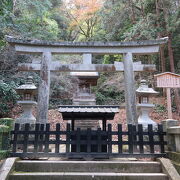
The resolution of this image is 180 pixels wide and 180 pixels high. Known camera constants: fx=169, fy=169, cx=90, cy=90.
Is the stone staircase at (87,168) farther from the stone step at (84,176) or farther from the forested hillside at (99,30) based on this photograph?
the forested hillside at (99,30)

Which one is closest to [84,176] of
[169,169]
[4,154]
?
[169,169]

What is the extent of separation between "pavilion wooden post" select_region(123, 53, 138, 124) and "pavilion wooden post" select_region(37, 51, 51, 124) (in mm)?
3019

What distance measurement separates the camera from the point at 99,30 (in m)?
21.8

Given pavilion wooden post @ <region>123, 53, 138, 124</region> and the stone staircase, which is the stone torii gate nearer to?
pavilion wooden post @ <region>123, 53, 138, 124</region>

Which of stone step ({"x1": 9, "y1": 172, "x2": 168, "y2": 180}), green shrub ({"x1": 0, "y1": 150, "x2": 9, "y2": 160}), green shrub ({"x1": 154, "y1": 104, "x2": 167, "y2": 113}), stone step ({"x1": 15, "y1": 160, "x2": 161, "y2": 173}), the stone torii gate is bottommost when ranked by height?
stone step ({"x1": 9, "y1": 172, "x2": 168, "y2": 180})

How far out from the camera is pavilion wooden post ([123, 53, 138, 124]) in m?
6.16

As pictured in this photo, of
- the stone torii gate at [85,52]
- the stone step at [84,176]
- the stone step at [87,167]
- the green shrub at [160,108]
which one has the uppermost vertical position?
the stone torii gate at [85,52]

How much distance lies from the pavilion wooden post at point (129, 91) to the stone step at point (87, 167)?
2232 millimetres

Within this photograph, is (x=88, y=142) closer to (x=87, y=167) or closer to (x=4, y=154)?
(x=87, y=167)

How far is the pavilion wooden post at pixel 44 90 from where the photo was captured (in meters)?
6.07

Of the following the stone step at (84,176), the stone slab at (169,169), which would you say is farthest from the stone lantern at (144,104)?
the stone step at (84,176)

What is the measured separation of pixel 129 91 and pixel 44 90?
3.23m

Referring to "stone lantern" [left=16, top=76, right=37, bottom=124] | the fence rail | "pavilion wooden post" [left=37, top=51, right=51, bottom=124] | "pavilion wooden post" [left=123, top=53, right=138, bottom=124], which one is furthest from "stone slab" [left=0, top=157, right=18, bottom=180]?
"pavilion wooden post" [left=123, top=53, right=138, bottom=124]

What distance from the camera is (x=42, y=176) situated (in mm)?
3574
